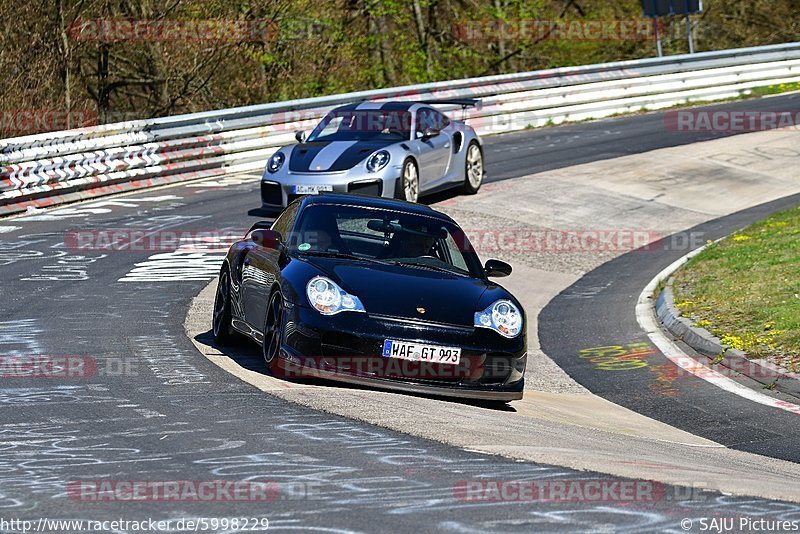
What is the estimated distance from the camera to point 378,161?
17.3m

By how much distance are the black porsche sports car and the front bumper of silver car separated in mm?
6627

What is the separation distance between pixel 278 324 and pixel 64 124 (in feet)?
62.8

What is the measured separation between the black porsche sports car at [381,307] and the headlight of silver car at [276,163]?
723 cm

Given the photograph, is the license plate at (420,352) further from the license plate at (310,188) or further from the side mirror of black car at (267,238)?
the license plate at (310,188)

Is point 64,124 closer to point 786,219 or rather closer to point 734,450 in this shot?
point 786,219

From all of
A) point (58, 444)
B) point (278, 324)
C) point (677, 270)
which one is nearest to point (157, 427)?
point (58, 444)

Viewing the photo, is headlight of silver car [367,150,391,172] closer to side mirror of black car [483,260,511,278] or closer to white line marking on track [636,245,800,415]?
white line marking on track [636,245,800,415]

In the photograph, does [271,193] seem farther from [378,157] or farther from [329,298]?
[329,298]

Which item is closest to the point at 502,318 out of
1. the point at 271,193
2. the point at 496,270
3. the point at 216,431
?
the point at 496,270

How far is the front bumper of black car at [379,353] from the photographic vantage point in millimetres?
8719

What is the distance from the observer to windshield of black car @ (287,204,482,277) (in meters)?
9.86

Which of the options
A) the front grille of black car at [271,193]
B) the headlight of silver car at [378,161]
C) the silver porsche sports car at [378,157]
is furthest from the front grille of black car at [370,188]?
the front grille of black car at [271,193]

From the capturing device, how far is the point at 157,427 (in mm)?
7207

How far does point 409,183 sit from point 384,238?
7.77 m
